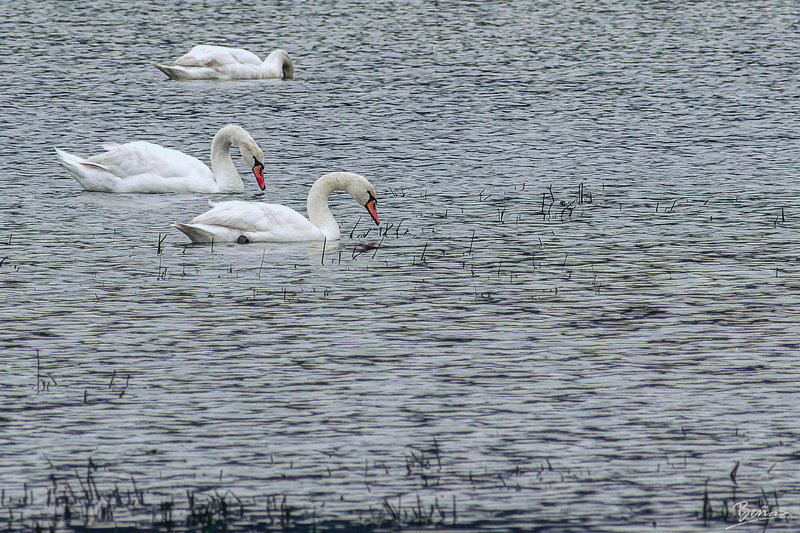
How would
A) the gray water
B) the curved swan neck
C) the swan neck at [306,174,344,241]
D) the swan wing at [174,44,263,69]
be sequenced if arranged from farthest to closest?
the swan wing at [174,44,263,69] → the curved swan neck → the swan neck at [306,174,344,241] → the gray water

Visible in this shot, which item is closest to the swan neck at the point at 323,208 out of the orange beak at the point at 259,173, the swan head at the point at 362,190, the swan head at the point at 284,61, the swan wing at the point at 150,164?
the swan head at the point at 362,190

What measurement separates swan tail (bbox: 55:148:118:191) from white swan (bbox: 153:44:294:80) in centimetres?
1619

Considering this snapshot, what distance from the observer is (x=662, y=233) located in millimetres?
21672

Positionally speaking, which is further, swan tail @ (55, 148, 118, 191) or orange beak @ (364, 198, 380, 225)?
swan tail @ (55, 148, 118, 191)

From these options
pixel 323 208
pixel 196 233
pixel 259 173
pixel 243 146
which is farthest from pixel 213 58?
pixel 196 233

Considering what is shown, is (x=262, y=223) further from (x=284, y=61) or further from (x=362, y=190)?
(x=284, y=61)

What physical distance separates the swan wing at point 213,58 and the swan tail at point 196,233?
22380mm

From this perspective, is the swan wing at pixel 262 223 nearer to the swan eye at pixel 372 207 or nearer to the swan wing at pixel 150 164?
the swan eye at pixel 372 207

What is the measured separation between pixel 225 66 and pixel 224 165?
17251mm

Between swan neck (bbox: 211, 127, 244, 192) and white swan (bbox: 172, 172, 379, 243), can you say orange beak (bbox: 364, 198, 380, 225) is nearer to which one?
white swan (bbox: 172, 172, 379, 243)

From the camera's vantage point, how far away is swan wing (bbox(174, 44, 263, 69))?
4319cm

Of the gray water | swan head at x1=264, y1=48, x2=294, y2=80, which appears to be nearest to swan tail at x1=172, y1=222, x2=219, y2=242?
the gray water

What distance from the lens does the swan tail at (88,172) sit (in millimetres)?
26141

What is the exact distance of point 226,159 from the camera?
26953mm
